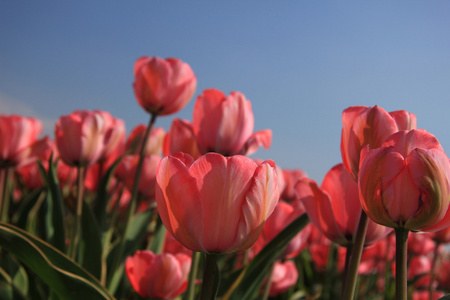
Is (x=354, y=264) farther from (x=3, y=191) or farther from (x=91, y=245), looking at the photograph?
(x=3, y=191)

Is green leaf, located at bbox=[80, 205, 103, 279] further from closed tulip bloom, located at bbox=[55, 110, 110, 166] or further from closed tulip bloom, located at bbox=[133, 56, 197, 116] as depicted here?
closed tulip bloom, located at bbox=[133, 56, 197, 116]

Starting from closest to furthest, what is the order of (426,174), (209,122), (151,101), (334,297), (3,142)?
(426,174), (209,122), (151,101), (3,142), (334,297)

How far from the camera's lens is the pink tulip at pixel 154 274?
2.90 ft

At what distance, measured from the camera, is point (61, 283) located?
0.54m

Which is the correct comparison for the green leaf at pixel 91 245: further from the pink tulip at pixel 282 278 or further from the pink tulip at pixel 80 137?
the pink tulip at pixel 282 278

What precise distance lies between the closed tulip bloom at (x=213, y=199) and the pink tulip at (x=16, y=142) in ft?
3.79

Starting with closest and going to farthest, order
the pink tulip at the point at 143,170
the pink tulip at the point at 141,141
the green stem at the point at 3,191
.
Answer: the green stem at the point at 3,191, the pink tulip at the point at 143,170, the pink tulip at the point at 141,141

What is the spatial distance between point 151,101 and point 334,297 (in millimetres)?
1122

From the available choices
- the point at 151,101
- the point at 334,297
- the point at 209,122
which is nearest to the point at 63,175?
the point at 151,101

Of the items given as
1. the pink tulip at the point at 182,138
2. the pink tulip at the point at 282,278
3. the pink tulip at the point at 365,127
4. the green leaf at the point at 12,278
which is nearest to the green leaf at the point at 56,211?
the green leaf at the point at 12,278

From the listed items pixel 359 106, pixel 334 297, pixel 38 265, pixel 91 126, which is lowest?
pixel 334 297

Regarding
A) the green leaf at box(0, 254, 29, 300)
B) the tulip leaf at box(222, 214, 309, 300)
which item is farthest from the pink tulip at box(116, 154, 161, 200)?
the tulip leaf at box(222, 214, 309, 300)

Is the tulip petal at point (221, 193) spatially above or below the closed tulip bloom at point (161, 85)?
below

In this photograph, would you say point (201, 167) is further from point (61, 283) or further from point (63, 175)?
point (63, 175)
